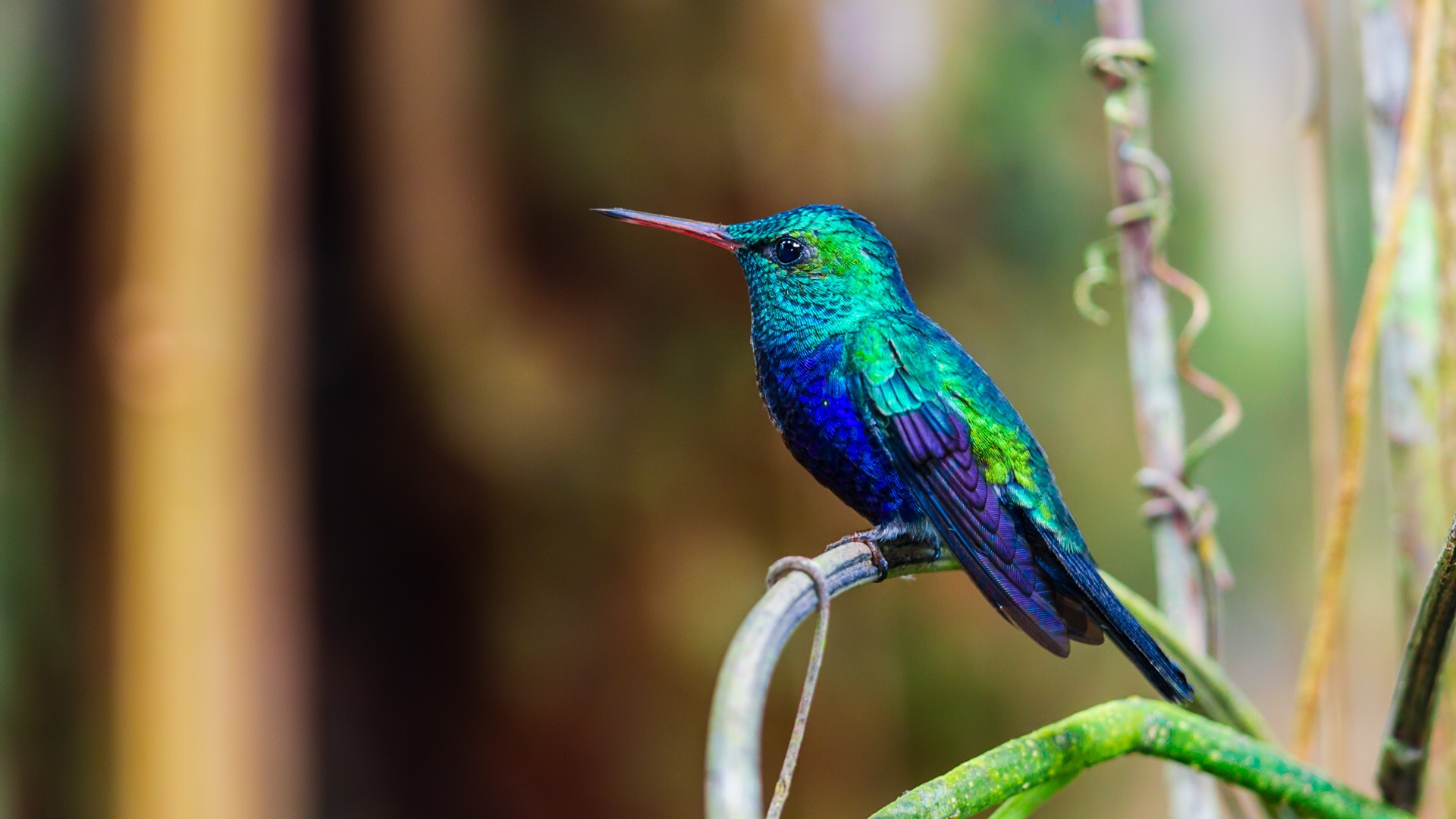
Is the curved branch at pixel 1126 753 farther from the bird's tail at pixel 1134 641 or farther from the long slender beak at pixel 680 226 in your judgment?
the long slender beak at pixel 680 226

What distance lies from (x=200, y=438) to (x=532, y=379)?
15.1 inches

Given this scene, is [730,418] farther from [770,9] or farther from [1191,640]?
[1191,640]

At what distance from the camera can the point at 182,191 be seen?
1.22m

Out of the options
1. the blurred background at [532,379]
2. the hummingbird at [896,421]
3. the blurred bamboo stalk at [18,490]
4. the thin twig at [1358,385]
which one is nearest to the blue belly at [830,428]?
the hummingbird at [896,421]

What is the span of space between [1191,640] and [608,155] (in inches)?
39.5

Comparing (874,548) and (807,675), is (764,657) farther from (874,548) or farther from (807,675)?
(874,548)

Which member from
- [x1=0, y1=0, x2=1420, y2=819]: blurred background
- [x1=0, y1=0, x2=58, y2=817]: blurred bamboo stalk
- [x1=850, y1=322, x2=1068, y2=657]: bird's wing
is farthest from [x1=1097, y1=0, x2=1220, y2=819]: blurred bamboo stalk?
[x1=0, y1=0, x2=58, y2=817]: blurred bamboo stalk

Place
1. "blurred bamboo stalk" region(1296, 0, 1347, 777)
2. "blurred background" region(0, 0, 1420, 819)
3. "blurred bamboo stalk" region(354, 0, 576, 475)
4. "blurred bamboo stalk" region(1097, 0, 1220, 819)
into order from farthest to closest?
1. "blurred bamboo stalk" region(354, 0, 576, 475)
2. "blurred background" region(0, 0, 1420, 819)
3. "blurred bamboo stalk" region(1296, 0, 1347, 777)
4. "blurred bamboo stalk" region(1097, 0, 1220, 819)

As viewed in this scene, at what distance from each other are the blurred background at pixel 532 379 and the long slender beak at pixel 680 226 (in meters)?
0.72

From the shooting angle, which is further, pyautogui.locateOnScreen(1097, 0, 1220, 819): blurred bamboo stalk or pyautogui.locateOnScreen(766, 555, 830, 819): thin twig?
pyautogui.locateOnScreen(1097, 0, 1220, 819): blurred bamboo stalk

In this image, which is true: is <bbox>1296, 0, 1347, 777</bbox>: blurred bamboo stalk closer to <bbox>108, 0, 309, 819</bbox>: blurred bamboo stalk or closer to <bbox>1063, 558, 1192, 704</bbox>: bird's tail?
<bbox>1063, 558, 1192, 704</bbox>: bird's tail

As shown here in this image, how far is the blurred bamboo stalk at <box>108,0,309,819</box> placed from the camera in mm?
1192

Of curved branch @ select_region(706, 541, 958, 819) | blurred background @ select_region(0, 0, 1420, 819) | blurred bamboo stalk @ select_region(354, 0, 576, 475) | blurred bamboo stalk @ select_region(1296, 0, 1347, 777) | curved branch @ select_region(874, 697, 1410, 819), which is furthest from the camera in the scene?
blurred bamboo stalk @ select_region(354, 0, 576, 475)

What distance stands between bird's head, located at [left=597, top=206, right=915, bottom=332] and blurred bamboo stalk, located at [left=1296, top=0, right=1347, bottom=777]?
341mm
